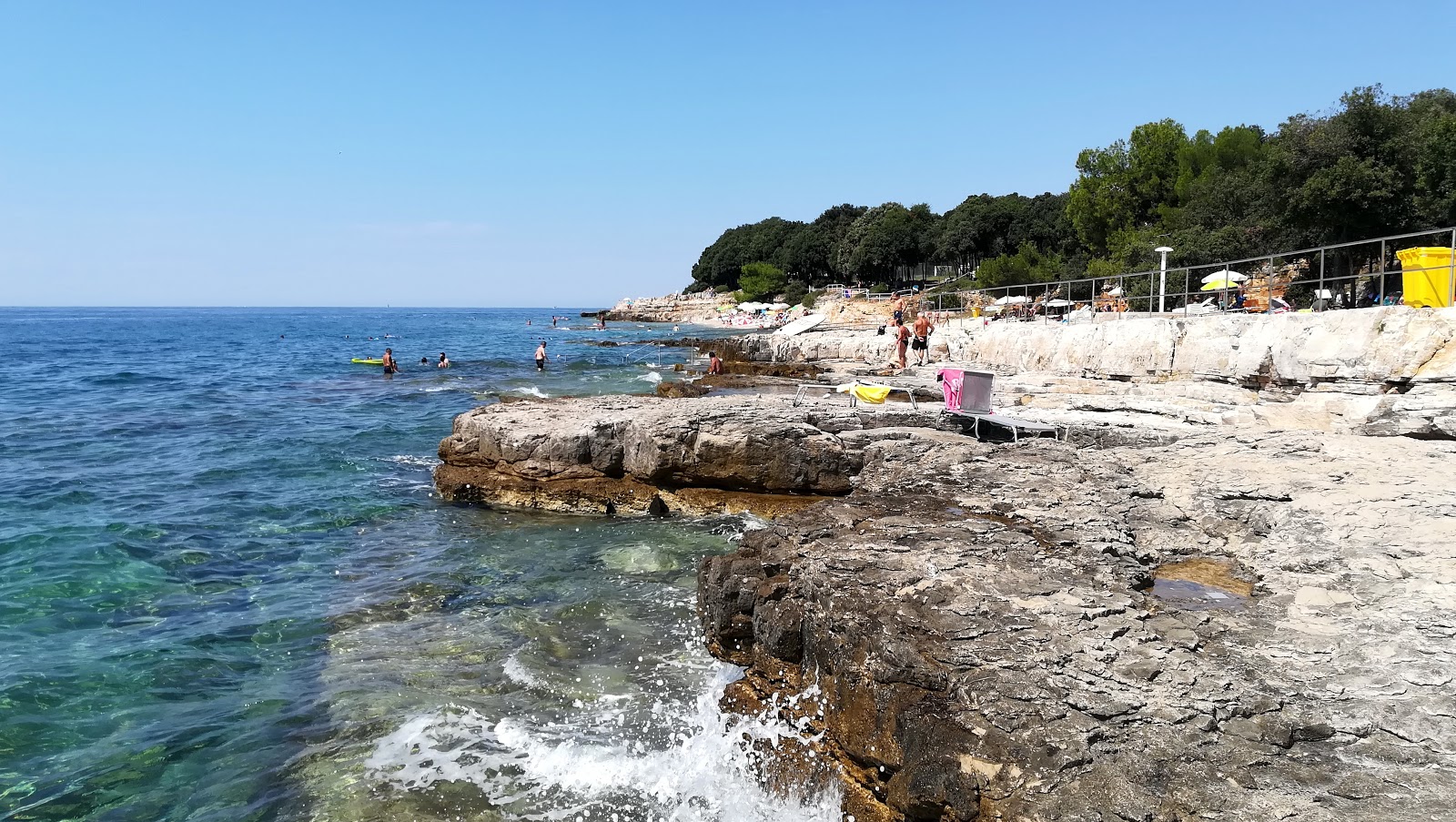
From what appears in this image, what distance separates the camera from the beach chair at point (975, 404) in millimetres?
12305

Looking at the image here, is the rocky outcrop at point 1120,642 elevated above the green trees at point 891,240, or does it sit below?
below

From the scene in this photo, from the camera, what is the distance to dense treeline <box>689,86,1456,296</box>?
30984mm

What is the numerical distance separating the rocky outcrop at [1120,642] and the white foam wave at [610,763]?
391 mm

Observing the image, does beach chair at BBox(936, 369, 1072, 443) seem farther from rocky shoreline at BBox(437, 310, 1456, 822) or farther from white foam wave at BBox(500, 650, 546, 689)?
white foam wave at BBox(500, 650, 546, 689)

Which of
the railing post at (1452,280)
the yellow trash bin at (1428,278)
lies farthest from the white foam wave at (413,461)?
the yellow trash bin at (1428,278)

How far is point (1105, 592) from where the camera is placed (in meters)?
5.81

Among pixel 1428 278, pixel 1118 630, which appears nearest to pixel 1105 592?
pixel 1118 630

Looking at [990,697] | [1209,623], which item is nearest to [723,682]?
[990,697]

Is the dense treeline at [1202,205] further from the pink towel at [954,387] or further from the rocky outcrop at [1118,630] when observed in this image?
the rocky outcrop at [1118,630]

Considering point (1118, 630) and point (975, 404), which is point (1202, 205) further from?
point (1118, 630)

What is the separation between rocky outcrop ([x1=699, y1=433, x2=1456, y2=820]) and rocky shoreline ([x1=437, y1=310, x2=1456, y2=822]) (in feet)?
0.06

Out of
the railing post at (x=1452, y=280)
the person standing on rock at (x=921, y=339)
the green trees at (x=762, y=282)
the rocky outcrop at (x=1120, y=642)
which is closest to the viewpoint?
the rocky outcrop at (x=1120, y=642)

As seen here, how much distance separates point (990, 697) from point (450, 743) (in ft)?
13.7

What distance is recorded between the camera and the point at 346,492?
1475 centimetres
